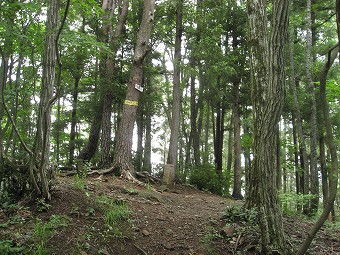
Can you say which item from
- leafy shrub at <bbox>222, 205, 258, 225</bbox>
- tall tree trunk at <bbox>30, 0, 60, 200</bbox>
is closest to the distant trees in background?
tall tree trunk at <bbox>30, 0, 60, 200</bbox>

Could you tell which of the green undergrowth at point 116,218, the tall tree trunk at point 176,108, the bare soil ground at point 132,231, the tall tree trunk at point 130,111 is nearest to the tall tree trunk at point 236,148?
the tall tree trunk at point 176,108

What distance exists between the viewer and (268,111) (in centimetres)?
475

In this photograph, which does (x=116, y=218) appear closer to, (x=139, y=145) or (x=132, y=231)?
(x=132, y=231)

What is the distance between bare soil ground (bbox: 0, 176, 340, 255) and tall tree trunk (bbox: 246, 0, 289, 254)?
48 centimetres

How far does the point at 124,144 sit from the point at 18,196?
400 cm

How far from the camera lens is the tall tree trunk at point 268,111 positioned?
4410 mm

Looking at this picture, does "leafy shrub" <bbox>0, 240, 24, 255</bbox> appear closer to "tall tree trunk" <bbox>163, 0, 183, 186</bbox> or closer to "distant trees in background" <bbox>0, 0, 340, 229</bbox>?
"distant trees in background" <bbox>0, 0, 340, 229</bbox>

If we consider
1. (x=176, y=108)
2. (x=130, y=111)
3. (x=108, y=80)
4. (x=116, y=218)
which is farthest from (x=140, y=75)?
(x=116, y=218)

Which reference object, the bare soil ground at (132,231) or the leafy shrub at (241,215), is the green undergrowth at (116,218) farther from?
the leafy shrub at (241,215)

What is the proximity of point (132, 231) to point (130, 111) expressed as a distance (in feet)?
15.3

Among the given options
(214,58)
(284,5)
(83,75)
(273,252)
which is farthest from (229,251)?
(83,75)

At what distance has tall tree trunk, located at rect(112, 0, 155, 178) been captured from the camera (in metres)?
8.53

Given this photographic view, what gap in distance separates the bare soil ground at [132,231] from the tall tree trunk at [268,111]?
1.58 feet

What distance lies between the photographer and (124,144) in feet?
28.4
